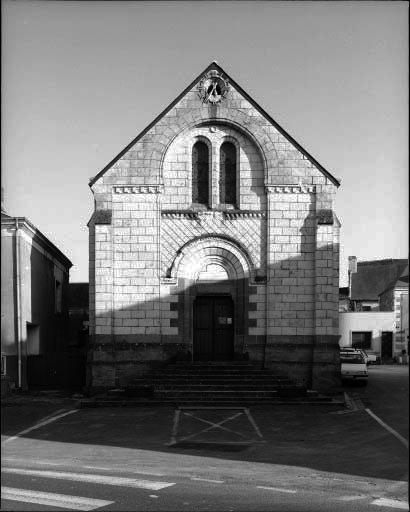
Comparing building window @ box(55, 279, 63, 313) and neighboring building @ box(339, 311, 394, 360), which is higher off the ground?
neighboring building @ box(339, 311, 394, 360)

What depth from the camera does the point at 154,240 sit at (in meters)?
29.5

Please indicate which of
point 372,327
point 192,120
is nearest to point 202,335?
point 192,120

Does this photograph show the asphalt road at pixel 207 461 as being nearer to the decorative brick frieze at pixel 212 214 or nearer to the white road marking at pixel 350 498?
the white road marking at pixel 350 498

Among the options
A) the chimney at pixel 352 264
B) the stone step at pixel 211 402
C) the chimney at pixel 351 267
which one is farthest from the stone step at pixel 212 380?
the chimney at pixel 352 264

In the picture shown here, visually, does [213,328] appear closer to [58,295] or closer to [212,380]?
[212,380]

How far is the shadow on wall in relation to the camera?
28812 millimetres

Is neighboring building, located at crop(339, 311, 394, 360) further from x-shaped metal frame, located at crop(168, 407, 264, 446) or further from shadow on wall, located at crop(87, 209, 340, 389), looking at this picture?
shadow on wall, located at crop(87, 209, 340, 389)

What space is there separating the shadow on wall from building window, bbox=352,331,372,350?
25.2 meters

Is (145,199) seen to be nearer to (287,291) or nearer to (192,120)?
(192,120)

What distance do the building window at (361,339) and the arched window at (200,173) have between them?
1027 inches

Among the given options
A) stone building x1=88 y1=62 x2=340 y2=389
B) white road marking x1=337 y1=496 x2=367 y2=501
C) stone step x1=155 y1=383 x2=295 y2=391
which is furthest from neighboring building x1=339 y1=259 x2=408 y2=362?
stone building x1=88 y1=62 x2=340 y2=389

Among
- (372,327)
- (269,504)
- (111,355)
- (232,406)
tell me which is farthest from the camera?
(111,355)

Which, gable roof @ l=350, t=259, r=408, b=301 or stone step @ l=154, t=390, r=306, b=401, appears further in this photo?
stone step @ l=154, t=390, r=306, b=401

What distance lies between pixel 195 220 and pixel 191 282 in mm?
2742
